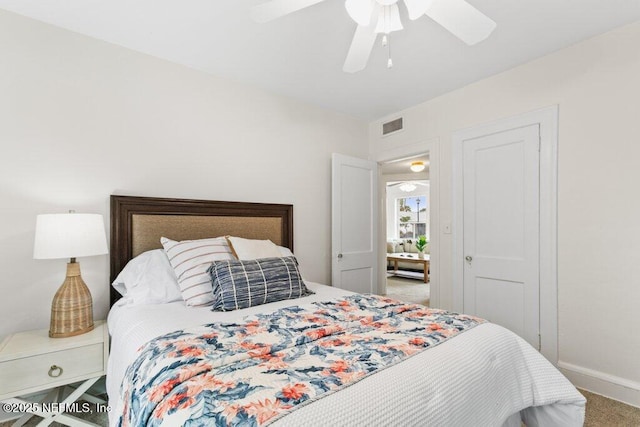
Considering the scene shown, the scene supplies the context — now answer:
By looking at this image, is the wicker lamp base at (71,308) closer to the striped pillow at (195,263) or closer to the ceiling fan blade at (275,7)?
the striped pillow at (195,263)

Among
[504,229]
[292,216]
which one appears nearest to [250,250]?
[292,216]

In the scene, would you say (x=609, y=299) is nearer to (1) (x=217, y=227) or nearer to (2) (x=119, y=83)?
(1) (x=217, y=227)

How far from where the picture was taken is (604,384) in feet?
6.97

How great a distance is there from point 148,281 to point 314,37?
77.8 inches

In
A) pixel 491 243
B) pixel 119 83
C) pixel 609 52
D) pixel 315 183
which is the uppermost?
pixel 609 52

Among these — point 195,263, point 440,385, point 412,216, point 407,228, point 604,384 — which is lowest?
point 604,384

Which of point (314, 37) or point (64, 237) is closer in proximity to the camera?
point (64, 237)

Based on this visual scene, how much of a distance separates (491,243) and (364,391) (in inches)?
91.3

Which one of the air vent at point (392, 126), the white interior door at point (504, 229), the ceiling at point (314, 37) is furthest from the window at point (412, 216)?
the ceiling at point (314, 37)

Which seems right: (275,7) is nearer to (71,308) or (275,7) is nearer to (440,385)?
(440,385)

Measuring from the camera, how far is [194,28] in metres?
2.10

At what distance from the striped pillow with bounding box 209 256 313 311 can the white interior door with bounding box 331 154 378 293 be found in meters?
1.25

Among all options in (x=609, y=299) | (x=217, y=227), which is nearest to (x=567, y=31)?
(x=609, y=299)

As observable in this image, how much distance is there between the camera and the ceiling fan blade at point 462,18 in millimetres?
1353
